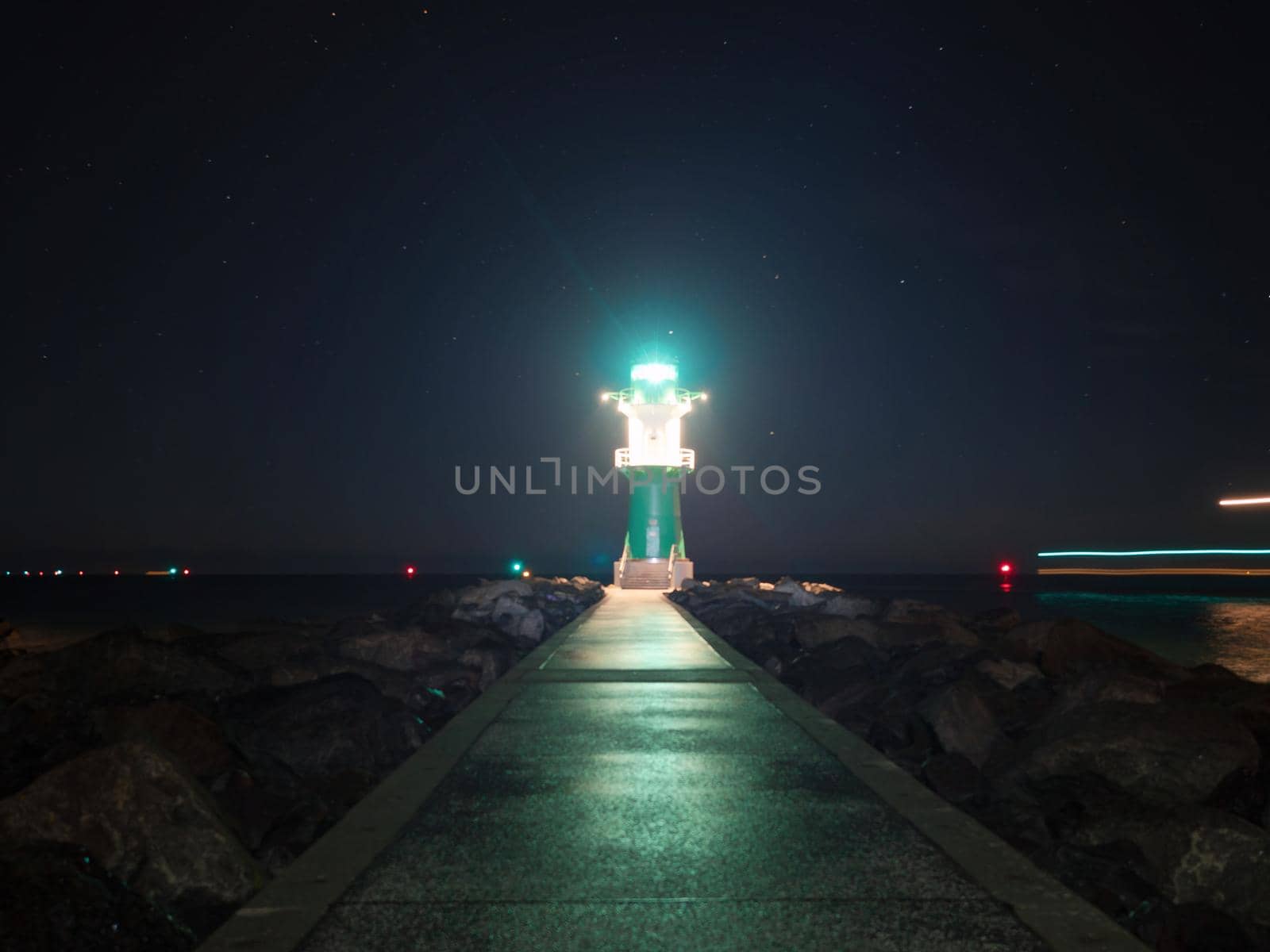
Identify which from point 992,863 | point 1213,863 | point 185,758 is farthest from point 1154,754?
point 185,758

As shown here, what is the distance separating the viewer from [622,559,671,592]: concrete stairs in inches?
1407

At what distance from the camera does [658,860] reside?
4.62 m

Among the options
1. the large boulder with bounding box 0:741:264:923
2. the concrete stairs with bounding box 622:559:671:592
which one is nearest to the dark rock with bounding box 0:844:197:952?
the large boulder with bounding box 0:741:264:923

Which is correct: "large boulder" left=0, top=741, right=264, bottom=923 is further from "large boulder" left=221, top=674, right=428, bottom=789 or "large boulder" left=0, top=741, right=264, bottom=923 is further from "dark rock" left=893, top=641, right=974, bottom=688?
"dark rock" left=893, top=641, right=974, bottom=688

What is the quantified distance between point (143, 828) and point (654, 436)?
33.2m

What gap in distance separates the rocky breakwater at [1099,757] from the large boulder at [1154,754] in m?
0.01

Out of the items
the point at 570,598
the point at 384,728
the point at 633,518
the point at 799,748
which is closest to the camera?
the point at 799,748

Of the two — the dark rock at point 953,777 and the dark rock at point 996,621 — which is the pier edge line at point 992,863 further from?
the dark rock at point 996,621

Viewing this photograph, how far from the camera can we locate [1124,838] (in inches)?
231

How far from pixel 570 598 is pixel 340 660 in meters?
15.5

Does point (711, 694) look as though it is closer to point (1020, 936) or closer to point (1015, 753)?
point (1015, 753)

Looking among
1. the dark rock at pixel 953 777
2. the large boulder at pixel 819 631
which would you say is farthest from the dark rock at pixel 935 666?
the dark rock at pixel 953 777

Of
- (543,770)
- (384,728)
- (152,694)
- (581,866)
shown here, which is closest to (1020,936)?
(581,866)

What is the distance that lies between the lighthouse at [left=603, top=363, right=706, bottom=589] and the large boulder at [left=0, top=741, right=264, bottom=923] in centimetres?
3236
